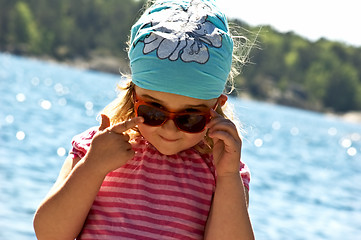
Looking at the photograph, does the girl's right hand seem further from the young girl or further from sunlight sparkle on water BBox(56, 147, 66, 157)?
sunlight sparkle on water BBox(56, 147, 66, 157)

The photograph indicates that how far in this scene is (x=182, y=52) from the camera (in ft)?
6.64

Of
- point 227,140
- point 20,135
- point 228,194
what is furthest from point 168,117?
point 20,135

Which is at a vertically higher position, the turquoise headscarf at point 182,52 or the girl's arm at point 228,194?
the turquoise headscarf at point 182,52

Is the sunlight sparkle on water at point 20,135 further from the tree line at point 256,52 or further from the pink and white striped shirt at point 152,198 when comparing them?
the tree line at point 256,52

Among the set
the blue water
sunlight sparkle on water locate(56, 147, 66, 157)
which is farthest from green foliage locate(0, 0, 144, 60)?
sunlight sparkle on water locate(56, 147, 66, 157)

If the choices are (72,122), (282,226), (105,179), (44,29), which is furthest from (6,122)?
(44,29)

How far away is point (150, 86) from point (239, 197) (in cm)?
51

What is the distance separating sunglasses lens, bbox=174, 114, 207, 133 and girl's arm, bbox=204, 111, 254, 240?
6 cm

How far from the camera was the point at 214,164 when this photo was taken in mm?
2180

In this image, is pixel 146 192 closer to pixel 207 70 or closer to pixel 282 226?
pixel 207 70

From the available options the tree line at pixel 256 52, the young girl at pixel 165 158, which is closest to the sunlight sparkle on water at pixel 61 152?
the young girl at pixel 165 158

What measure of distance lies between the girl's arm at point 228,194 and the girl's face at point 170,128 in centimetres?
7

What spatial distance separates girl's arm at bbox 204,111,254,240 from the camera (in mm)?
2072

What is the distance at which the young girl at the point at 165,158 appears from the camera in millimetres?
2037
